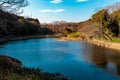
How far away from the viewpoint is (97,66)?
2248 centimetres

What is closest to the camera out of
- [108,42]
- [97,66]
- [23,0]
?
[23,0]

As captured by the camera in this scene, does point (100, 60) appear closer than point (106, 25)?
Yes

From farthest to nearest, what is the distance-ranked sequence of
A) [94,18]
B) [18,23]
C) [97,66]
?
[18,23] → [94,18] → [97,66]

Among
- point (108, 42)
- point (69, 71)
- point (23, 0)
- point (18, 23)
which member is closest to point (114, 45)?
point (108, 42)

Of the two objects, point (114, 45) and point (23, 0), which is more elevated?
point (23, 0)

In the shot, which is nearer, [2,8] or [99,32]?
[2,8]

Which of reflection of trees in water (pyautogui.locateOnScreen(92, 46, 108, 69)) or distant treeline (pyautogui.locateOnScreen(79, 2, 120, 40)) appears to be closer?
reflection of trees in water (pyautogui.locateOnScreen(92, 46, 108, 69))

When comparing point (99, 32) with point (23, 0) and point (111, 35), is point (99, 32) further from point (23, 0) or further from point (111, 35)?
point (23, 0)

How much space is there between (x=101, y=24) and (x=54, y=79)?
120ft

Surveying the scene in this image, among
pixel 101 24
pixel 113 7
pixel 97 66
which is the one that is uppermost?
pixel 113 7

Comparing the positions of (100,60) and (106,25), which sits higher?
(106,25)

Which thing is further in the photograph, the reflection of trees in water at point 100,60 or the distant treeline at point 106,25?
A: the distant treeline at point 106,25

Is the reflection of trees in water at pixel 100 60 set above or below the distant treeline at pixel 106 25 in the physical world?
below

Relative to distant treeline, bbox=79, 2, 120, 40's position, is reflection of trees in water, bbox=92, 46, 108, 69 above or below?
below
